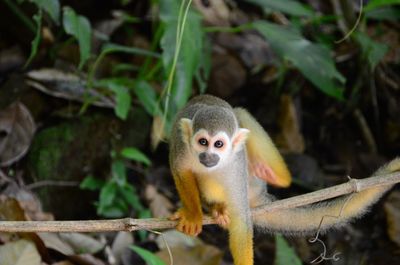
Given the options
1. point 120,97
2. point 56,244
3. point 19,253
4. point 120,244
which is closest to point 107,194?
point 120,244

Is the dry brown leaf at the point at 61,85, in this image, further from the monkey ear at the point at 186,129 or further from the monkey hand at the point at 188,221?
the monkey hand at the point at 188,221

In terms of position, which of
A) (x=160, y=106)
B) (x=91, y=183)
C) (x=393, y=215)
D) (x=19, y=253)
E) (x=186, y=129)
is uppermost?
(x=186, y=129)

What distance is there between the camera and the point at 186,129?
3227mm

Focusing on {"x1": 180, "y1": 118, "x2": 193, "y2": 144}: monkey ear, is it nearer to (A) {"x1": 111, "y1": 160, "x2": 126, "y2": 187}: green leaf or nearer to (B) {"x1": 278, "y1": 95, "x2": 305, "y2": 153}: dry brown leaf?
(A) {"x1": 111, "y1": 160, "x2": 126, "y2": 187}: green leaf

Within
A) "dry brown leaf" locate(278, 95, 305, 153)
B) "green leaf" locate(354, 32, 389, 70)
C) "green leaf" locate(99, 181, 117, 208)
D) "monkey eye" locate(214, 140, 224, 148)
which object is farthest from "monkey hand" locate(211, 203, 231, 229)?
"dry brown leaf" locate(278, 95, 305, 153)

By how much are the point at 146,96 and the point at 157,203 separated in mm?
879

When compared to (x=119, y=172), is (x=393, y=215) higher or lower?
lower

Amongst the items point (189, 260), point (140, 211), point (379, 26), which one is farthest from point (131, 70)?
point (379, 26)

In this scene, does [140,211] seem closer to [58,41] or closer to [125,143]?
[125,143]

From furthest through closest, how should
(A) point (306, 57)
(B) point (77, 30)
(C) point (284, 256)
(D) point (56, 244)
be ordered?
(A) point (306, 57), (B) point (77, 30), (C) point (284, 256), (D) point (56, 244)

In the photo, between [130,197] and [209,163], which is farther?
[130,197]

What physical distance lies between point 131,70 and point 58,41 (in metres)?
0.68

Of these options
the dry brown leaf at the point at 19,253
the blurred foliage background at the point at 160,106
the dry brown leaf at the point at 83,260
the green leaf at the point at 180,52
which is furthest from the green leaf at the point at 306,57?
the dry brown leaf at the point at 19,253

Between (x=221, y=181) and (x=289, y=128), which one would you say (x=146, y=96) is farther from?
(x=289, y=128)
